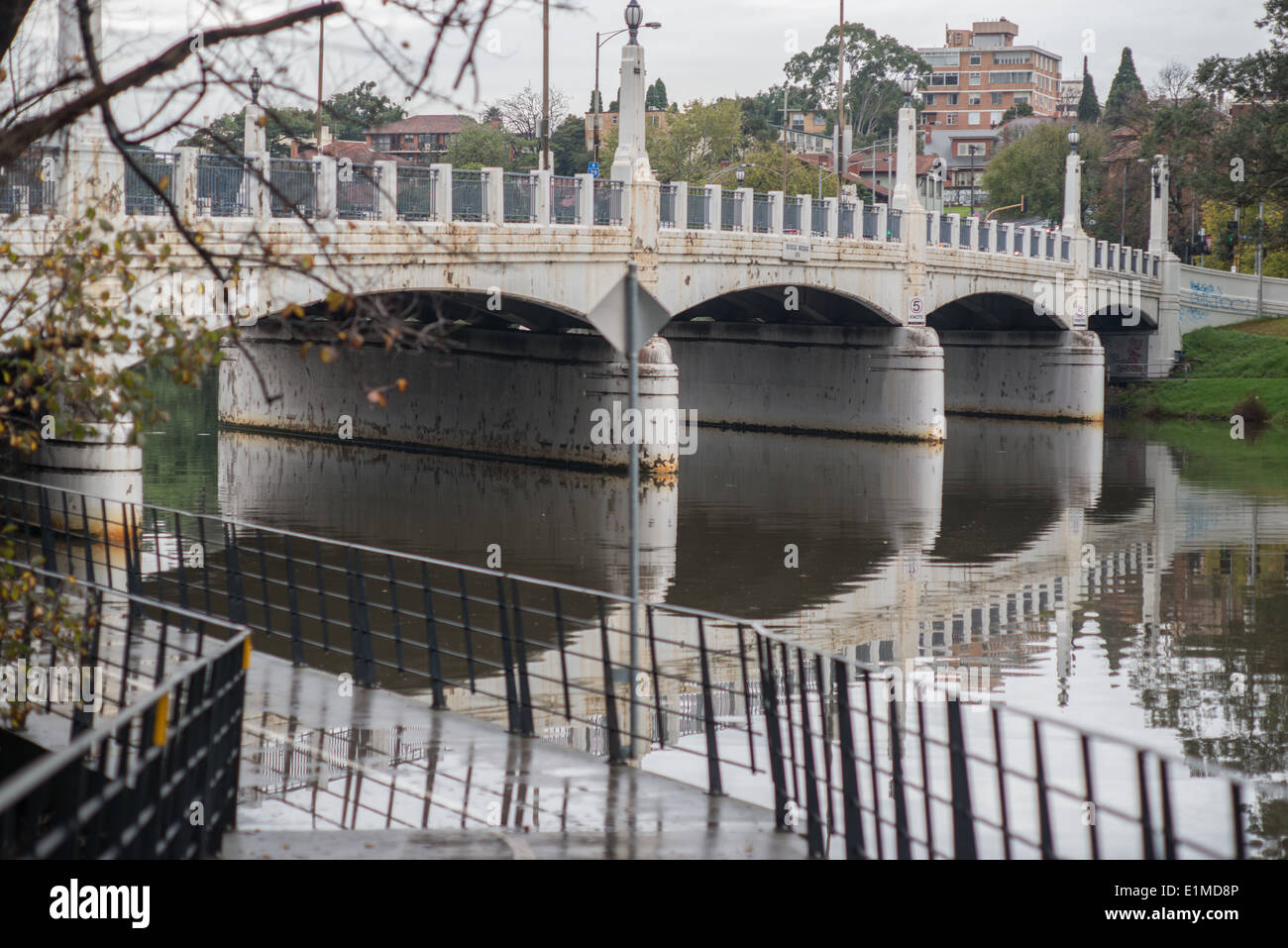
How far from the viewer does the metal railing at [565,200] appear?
29.0 metres

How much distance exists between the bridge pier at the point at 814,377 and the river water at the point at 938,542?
1.28 m

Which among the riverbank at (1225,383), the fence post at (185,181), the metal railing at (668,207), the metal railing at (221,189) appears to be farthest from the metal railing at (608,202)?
the riverbank at (1225,383)

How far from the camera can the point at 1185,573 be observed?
2108 centimetres

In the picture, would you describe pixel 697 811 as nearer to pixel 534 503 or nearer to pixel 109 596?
pixel 109 596

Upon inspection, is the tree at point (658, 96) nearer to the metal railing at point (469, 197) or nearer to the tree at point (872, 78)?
the tree at point (872, 78)

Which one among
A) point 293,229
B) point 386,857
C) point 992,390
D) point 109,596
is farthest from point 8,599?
point 992,390

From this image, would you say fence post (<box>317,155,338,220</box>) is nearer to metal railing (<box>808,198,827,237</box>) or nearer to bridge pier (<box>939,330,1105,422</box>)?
metal railing (<box>808,198,827,237</box>)

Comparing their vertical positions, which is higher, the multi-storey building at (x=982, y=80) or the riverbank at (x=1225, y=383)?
the multi-storey building at (x=982, y=80)

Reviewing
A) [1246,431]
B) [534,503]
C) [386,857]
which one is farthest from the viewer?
[1246,431]

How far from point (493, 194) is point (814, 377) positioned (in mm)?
17432

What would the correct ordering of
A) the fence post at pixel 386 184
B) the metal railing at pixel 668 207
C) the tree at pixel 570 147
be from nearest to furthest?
the fence post at pixel 386 184, the metal railing at pixel 668 207, the tree at pixel 570 147

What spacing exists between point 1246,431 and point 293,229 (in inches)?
1264

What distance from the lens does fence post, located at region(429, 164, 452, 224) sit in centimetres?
2584
